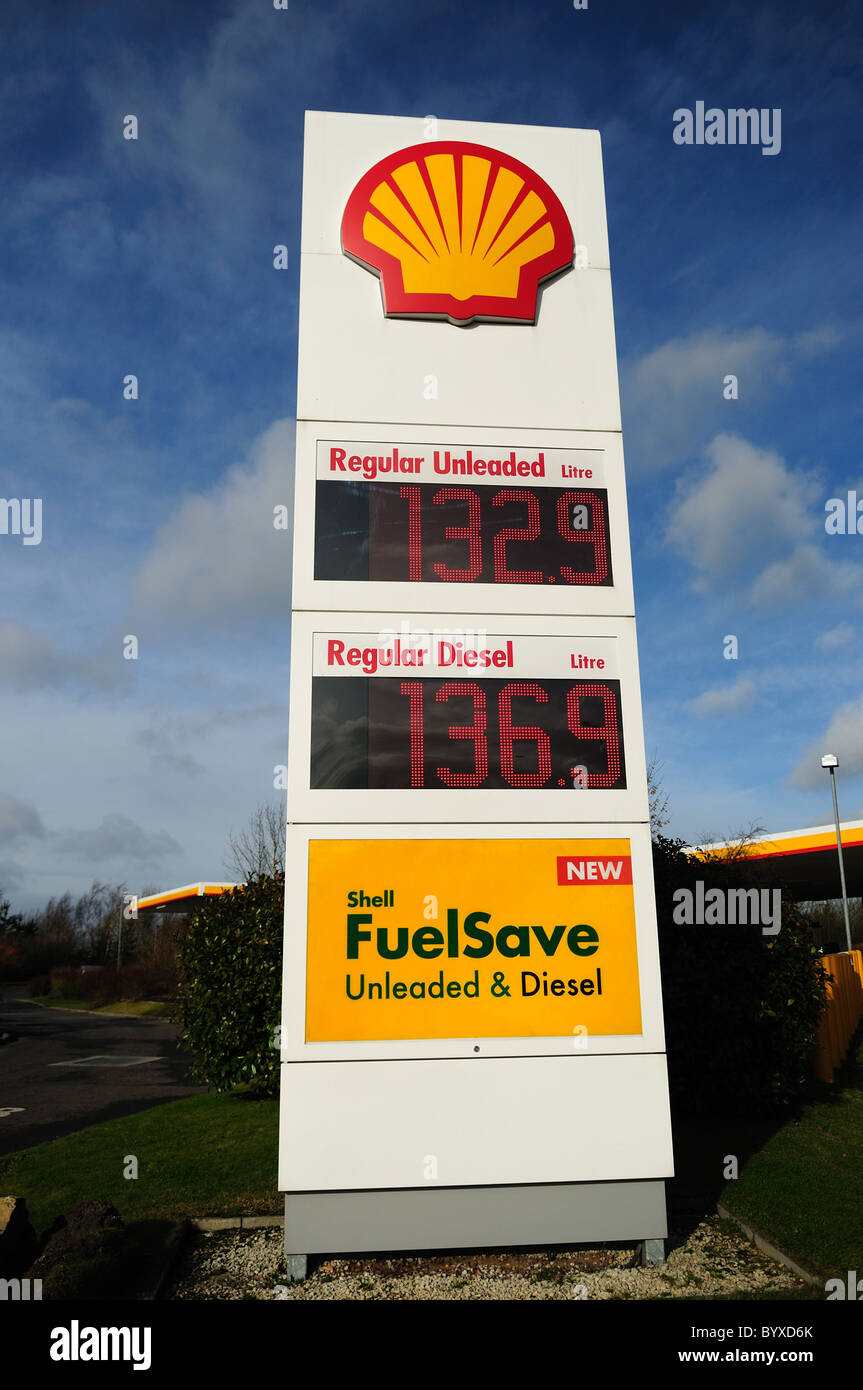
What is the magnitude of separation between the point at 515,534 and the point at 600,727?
171cm

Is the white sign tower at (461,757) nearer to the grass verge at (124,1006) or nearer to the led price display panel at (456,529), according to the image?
the led price display panel at (456,529)

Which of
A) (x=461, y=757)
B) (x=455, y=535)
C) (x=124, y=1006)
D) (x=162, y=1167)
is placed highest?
(x=455, y=535)

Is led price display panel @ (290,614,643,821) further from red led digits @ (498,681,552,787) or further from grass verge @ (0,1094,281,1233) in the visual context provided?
grass verge @ (0,1094,281,1233)

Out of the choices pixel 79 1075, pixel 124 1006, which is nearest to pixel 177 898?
pixel 124 1006

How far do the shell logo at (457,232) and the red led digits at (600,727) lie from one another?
3448 mm

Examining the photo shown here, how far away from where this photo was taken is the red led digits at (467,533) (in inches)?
259

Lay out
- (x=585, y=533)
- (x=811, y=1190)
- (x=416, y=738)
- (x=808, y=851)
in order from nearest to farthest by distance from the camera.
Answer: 1. (x=416, y=738)
2. (x=585, y=533)
3. (x=811, y=1190)
4. (x=808, y=851)

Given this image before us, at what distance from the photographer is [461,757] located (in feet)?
20.2

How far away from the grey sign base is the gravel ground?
0.52ft

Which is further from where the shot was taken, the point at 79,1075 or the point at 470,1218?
the point at 79,1075

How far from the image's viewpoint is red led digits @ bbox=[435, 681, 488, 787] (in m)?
6.14

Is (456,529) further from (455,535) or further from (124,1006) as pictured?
(124,1006)

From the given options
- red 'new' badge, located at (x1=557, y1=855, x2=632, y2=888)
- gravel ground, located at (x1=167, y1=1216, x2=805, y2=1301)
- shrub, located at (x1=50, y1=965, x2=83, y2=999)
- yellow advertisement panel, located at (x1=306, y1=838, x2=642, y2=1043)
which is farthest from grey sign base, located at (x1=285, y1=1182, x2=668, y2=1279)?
shrub, located at (x1=50, y1=965, x2=83, y2=999)

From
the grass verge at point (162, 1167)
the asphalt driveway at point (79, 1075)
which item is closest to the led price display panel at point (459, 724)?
the grass verge at point (162, 1167)
